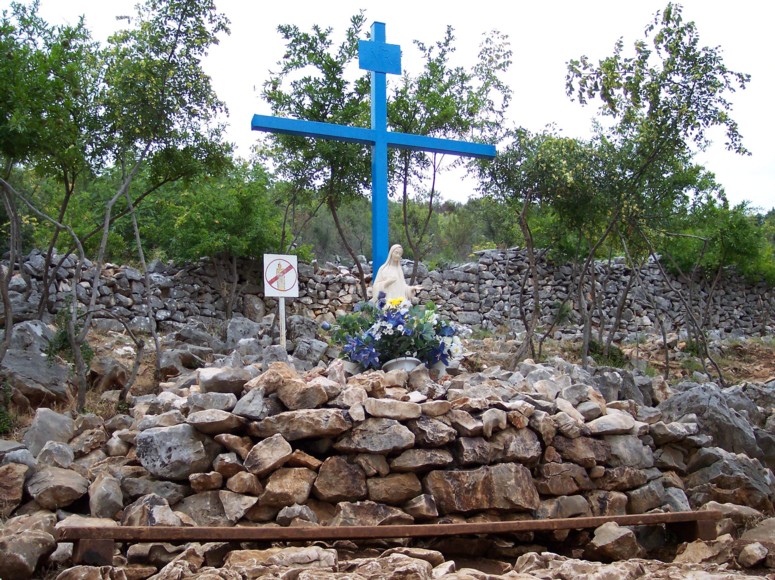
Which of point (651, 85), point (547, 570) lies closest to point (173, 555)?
point (547, 570)

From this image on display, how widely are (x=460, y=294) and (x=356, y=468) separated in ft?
37.1

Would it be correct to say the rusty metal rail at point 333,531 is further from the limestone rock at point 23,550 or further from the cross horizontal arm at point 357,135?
the cross horizontal arm at point 357,135

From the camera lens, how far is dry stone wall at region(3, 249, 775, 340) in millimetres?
12297

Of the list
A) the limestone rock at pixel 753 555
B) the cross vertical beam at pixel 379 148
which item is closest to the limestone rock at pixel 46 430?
Result: the cross vertical beam at pixel 379 148

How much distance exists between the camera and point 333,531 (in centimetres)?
408

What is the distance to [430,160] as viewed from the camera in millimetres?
12508

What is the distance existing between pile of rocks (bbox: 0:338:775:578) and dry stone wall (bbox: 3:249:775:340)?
18.1 ft

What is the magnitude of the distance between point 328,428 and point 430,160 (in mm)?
8269

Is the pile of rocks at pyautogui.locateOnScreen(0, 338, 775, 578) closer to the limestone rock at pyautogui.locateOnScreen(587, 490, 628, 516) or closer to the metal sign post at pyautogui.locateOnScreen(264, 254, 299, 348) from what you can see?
the limestone rock at pyautogui.locateOnScreen(587, 490, 628, 516)

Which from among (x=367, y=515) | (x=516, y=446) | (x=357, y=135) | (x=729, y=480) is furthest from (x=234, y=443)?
(x=357, y=135)

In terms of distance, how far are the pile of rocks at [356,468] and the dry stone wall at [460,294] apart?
5519 mm

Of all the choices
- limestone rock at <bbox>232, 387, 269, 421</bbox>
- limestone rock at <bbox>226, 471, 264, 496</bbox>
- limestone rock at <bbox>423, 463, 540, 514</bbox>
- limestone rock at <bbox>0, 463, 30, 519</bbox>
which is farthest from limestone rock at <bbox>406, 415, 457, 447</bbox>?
limestone rock at <bbox>0, 463, 30, 519</bbox>

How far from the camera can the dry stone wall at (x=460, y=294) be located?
40.3 feet

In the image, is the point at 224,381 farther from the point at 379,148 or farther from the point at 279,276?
the point at 379,148
